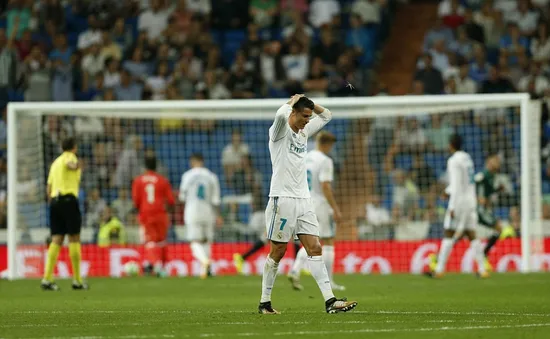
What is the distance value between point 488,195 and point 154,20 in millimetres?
10798

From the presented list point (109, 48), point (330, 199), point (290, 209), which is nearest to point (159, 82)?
point (109, 48)

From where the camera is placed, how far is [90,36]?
93.7ft

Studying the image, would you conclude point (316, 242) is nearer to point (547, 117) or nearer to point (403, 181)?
point (403, 181)

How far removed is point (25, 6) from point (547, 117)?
12886 millimetres

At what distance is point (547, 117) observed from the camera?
84.6 ft

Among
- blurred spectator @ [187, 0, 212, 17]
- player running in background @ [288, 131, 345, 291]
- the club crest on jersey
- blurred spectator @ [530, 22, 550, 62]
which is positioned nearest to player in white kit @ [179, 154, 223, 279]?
player running in background @ [288, 131, 345, 291]

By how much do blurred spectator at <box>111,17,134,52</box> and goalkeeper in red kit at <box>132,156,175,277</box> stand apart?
6727mm

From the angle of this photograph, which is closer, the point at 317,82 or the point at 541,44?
the point at 317,82

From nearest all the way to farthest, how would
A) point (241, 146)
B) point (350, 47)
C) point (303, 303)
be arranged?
point (303, 303) < point (241, 146) < point (350, 47)

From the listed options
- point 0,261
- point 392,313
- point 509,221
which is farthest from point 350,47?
point 392,313

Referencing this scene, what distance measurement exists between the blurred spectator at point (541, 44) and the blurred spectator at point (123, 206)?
1012 cm

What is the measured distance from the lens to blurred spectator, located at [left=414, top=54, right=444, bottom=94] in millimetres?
26969

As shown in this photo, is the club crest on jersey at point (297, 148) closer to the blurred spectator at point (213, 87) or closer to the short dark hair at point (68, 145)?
the short dark hair at point (68, 145)

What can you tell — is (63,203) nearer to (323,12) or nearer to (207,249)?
(207,249)
